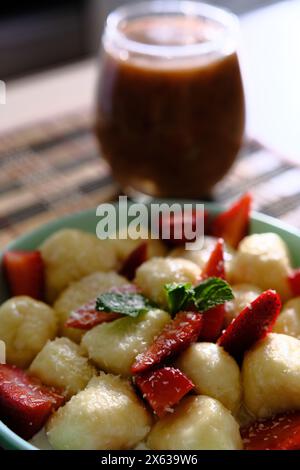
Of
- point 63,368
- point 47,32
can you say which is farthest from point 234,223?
point 47,32

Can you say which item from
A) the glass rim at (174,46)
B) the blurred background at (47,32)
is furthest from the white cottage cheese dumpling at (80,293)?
the blurred background at (47,32)

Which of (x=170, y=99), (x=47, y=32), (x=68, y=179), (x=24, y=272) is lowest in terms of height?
(x=47, y=32)

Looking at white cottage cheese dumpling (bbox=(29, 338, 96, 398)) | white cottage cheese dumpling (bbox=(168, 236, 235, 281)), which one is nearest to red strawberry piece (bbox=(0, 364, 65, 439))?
white cottage cheese dumpling (bbox=(29, 338, 96, 398))

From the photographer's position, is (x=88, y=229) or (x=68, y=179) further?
(x=68, y=179)

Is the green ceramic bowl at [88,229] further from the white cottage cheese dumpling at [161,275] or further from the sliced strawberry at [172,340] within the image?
the sliced strawberry at [172,340]

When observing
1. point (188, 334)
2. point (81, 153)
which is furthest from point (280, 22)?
point (188, 334)

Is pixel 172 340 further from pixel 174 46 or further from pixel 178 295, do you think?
pixel 174 46

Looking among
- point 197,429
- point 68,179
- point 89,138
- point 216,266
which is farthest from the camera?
point 89,138
